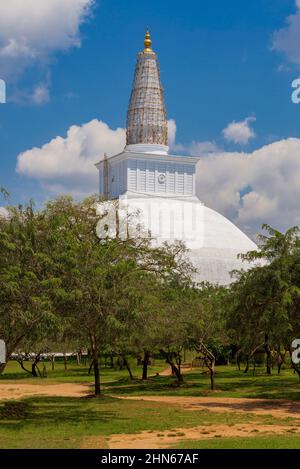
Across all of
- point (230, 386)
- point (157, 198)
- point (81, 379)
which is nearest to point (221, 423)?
point (230, 386)

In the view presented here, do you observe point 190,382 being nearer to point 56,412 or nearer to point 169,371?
point 169,371

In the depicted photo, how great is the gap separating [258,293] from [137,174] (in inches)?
2058

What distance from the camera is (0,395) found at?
36.9 metres

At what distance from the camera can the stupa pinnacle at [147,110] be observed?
7988cm

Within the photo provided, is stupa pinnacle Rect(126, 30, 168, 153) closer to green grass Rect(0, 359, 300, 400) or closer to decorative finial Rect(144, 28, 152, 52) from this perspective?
Result: decorative finial Rect(144, 28, 152, 52)

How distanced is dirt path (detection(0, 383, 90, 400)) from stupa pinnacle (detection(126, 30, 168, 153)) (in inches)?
1678

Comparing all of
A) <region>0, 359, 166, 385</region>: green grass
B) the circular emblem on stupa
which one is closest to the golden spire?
the circular emblem on stupa

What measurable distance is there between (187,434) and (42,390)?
20071 millimetres

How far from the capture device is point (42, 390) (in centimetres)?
3969

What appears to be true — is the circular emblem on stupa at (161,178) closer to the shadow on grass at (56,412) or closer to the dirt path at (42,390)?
the dirt path at (42,390)

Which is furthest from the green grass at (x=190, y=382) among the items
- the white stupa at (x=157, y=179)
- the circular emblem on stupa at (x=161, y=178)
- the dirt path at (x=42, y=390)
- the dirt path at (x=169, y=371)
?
the circular emblem on stupa at (x=161, y=178)

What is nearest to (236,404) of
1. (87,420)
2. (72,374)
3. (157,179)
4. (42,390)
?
(87,420)

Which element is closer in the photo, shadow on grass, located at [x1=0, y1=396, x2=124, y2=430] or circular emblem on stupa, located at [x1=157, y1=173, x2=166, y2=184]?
shadow on grass, located at [x1=0, y1=396, x2=124, y2=430]

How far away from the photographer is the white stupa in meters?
77.2
